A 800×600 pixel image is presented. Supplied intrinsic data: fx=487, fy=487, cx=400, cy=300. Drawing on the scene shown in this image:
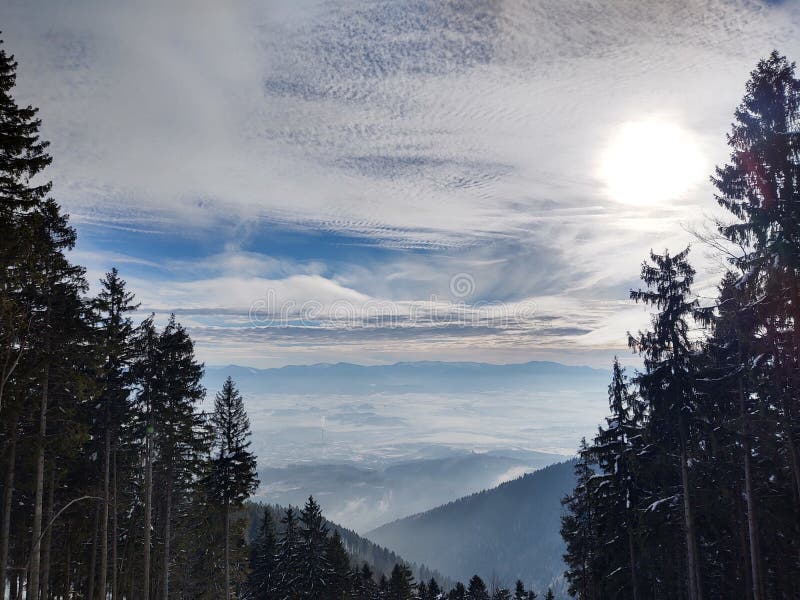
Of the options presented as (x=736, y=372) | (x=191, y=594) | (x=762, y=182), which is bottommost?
(x=191, y=594)

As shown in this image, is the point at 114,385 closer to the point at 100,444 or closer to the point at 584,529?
the point at 100,444

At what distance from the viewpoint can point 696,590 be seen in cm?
1977

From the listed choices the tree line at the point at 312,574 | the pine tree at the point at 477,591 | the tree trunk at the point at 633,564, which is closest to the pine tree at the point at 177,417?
the tree line at the point at 312,574

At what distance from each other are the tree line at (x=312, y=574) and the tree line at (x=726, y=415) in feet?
66.9

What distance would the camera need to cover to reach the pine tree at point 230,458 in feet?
97.9

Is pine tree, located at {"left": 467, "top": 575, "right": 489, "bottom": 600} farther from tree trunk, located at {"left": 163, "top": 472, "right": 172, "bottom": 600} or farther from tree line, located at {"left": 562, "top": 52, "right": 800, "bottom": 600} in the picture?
tree trunk, located at {"left": 163, "top": 472, "right": 172, "bottom": 600}

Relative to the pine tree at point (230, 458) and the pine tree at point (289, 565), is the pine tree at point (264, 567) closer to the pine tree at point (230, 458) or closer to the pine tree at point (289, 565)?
the pine tree at point (289, 565)

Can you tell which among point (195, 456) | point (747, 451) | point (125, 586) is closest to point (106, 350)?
point (195, 456)

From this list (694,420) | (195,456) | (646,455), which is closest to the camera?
(694,420)

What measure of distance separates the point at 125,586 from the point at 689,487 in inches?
1207

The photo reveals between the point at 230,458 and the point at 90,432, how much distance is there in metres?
9.57

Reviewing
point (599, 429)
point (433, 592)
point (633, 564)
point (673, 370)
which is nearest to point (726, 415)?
point (673, 370)

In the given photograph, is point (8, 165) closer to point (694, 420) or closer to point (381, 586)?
point (694, 420)

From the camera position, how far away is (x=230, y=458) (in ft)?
99.5
